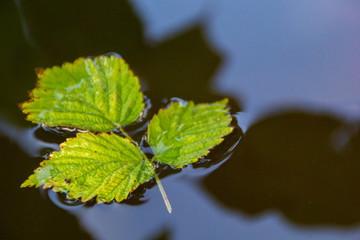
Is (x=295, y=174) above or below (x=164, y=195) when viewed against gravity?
below

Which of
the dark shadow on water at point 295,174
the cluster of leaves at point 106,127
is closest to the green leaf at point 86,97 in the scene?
the cluster of leaves at point 106,127

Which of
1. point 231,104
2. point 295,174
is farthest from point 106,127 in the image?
point 295,174

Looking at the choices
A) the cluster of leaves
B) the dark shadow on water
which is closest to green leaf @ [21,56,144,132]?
the cluster of leaves

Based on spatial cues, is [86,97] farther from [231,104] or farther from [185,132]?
[231,104]

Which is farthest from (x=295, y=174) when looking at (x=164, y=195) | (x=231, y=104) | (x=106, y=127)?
(x=106, y=127)

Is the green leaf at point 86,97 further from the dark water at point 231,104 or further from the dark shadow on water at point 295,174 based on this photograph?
the dark shadow on water at point 295,174

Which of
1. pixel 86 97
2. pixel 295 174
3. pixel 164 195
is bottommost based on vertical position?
pixel 295 174

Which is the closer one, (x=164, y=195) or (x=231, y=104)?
(x=164, y=195)
